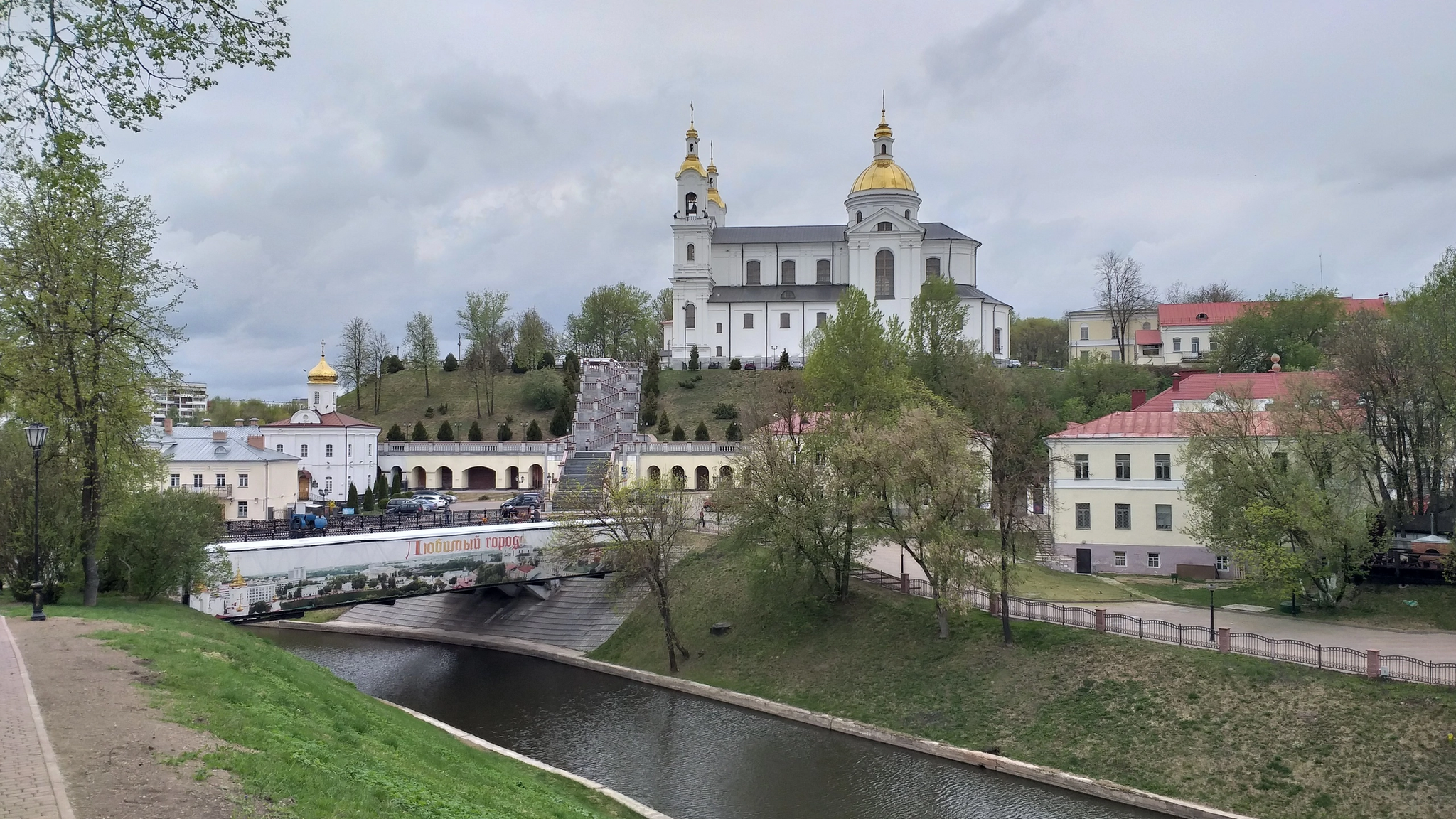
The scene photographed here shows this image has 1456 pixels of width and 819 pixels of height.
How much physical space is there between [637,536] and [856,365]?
15.9 meters

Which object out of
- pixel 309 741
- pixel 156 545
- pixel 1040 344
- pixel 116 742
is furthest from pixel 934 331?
pixel 1040 344

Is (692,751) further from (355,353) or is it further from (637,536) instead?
(355,353)

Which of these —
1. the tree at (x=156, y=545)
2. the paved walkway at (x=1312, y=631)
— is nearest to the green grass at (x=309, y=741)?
the tree at (x=156, y=545)

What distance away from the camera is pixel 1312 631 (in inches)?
1090

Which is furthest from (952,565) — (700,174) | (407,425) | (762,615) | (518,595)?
(700,174)

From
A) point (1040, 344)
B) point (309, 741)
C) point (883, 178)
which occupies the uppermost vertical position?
point (883, 178)

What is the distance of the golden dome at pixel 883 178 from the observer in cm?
8538

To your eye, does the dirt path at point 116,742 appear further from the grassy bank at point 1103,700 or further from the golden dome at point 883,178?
the golden dome at point 883,178

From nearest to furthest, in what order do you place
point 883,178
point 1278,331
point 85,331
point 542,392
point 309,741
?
point 309,741 → point 85,331 → point 1278,331 → point 542,392 → point 883,178

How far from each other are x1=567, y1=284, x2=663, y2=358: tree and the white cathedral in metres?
7.89

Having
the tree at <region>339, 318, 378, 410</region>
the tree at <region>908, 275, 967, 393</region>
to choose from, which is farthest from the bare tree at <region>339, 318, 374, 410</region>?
the tree at <region>908, 275, 967, 393</region>

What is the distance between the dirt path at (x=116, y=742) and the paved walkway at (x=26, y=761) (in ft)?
0.43

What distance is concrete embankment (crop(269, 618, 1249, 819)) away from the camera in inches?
883

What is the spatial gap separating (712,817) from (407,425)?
2178 inches
